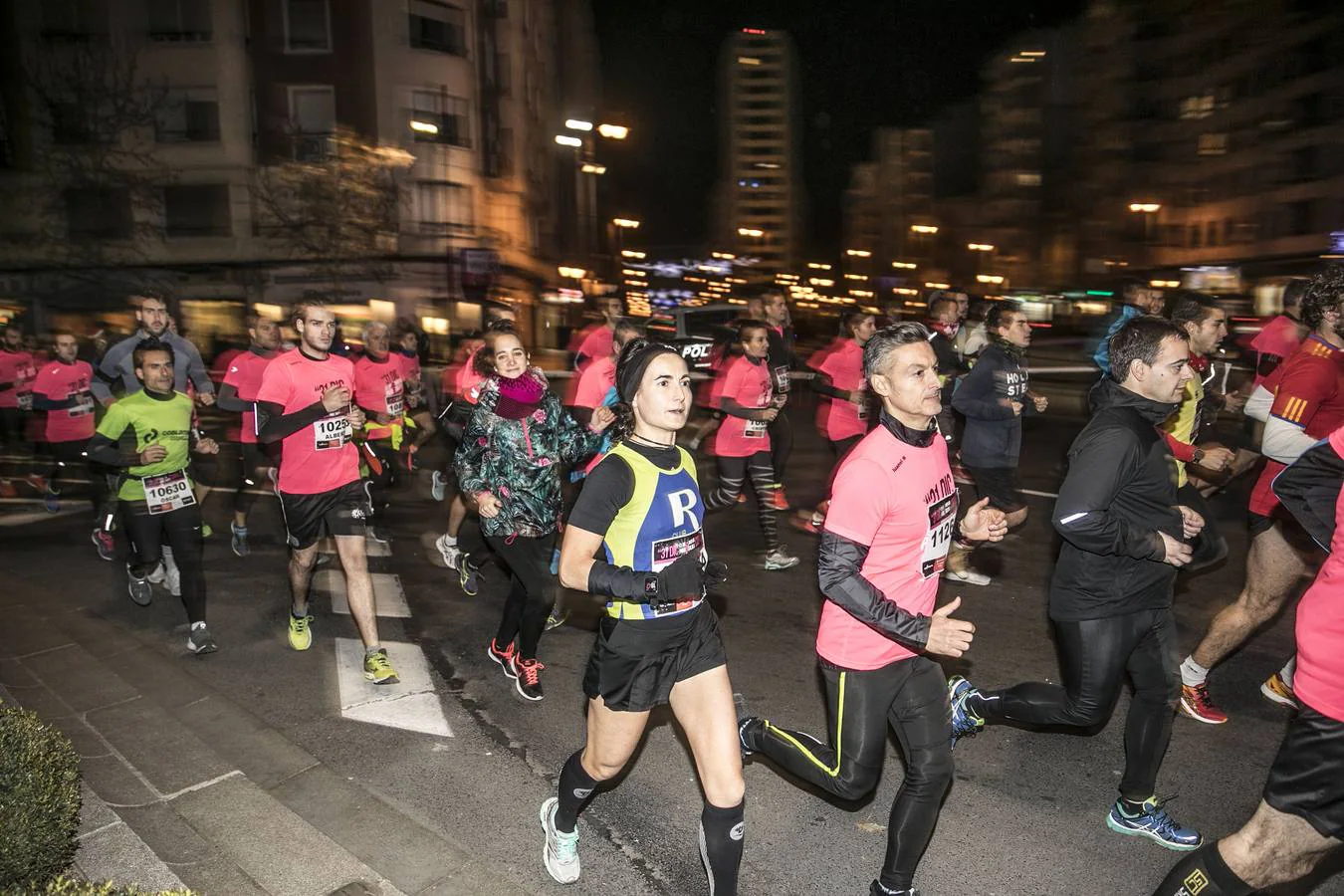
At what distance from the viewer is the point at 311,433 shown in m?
5.52

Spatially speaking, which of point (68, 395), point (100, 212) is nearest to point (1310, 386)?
point (68, 395)

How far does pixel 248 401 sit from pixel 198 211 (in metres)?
31.1

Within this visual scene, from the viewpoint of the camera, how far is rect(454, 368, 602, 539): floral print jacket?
5.13 meters

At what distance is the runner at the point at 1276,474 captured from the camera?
14.9ft

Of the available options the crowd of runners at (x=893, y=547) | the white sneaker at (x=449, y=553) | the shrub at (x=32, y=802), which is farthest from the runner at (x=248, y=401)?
the shrub at (x=32, y=802)

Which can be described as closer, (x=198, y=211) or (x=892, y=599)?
(x=892, y=599)

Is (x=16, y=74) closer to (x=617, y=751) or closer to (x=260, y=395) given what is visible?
(x=260, y=395)

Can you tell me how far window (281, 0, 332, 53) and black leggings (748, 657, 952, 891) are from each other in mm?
39784

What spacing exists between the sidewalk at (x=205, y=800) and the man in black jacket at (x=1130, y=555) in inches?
91.4

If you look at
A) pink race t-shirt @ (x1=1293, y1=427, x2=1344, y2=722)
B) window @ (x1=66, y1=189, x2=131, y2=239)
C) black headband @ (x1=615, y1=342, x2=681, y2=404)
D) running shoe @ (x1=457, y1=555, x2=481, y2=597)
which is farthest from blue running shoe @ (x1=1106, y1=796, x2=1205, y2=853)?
window @ (x1=66, y1=189, x2=131, y2=239)

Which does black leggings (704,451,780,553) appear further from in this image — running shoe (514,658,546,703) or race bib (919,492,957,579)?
race bib (919,492,957,579)

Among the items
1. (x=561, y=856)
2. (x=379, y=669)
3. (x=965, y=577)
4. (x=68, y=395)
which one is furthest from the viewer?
(x=68, y=395)

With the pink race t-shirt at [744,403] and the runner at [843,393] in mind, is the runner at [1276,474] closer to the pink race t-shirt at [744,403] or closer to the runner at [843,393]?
the runner at [843,393]

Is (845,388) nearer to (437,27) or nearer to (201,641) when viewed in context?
(201,641)
